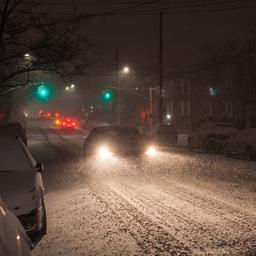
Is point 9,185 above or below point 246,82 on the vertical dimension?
below

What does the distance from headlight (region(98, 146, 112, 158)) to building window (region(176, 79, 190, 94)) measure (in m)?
60.9

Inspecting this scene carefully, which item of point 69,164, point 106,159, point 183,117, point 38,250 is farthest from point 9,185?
point 183,117

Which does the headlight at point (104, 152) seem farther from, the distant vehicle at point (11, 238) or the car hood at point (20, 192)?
the distant vehicle at point (11, 238)

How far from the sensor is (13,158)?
9539mm

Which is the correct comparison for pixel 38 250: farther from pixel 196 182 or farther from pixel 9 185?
pixel 196 182

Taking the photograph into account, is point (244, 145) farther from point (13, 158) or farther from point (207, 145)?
point (13, 158)

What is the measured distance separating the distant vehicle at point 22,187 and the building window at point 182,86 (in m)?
77.9

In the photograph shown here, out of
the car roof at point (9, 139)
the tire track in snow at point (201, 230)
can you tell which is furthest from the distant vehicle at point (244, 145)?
the car roof at point (9, 139)

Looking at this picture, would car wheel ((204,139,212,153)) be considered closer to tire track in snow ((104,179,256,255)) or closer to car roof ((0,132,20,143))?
tire track in snow ((104,179,256,255))

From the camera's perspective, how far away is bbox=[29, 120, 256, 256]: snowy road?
7664 millimetres

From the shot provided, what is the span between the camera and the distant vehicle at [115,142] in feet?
85.9

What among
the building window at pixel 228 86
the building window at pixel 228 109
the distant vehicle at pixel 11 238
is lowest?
the distant vehicle at pixel 11 238

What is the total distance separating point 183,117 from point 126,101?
82.2 ft

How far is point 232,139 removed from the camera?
27.4 meters
